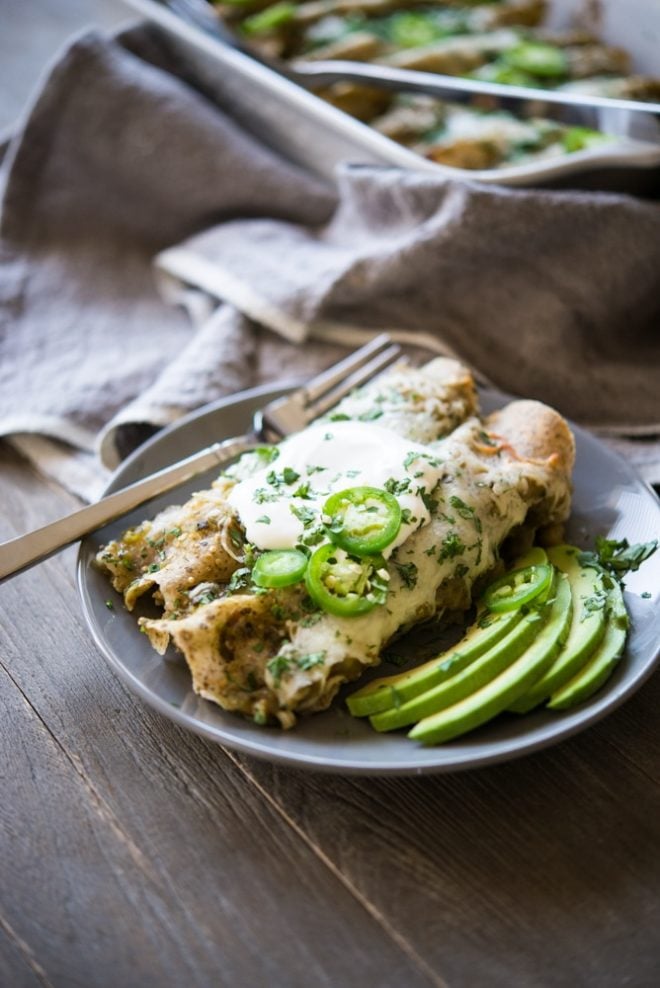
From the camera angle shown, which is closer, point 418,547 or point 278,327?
point 418,547

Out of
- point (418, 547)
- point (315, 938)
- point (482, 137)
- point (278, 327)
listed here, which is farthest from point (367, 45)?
point (315, 938)

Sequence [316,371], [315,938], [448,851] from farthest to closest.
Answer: [316,371] → [448,851] → [315,938]

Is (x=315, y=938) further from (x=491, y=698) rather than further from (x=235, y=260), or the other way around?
(x=235, y=260)

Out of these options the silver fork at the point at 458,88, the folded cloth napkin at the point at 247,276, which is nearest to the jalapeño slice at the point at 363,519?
the folded cloth napkin at the point at 247,276

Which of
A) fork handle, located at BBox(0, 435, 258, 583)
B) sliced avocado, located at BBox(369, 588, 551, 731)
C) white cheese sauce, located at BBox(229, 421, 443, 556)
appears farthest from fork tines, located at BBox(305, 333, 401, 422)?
sliced avocado, located at BBox(369, 588, 551, 731)

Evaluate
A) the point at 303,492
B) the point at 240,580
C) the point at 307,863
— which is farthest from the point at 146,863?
→ the point at 303,492


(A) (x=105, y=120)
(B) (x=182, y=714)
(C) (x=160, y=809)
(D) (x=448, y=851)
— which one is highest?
(A) (x=105, y=120)

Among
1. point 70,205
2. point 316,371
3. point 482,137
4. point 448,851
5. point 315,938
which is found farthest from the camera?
point 70,205

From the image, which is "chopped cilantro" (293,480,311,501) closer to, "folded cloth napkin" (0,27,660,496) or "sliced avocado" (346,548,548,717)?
"sliced avocado" (346,548,548,717)
